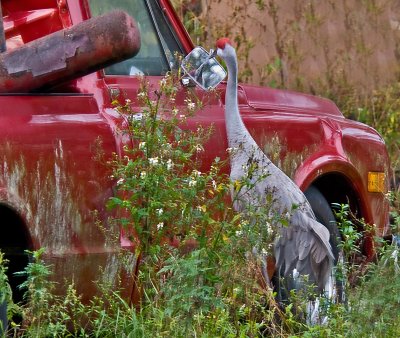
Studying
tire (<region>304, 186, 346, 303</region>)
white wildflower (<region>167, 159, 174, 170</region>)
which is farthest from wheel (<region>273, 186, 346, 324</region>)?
white wildflower (<region>167, 159, 174, 170</region>)

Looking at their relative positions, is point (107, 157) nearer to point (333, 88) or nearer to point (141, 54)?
point (141, 54)

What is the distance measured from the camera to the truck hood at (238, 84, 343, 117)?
7324 mm

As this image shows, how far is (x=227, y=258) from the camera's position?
573cm

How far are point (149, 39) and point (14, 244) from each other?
61.4 inches

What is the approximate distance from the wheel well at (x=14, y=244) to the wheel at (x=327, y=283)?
4.13 ft

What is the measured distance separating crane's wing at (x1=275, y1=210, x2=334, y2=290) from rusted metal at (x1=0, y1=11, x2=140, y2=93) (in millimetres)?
1677

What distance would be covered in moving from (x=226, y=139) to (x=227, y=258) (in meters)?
1.17

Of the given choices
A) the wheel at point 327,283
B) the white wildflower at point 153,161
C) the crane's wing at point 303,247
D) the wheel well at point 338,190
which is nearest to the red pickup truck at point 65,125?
the white wildflower at point 153,161

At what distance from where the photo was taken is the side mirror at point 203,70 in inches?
264

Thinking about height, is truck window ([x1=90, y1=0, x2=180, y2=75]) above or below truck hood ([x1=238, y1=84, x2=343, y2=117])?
above

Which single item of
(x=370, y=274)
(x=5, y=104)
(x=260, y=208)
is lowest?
(x=370, y=274)

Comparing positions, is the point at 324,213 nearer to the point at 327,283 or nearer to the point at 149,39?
the point at 327,283

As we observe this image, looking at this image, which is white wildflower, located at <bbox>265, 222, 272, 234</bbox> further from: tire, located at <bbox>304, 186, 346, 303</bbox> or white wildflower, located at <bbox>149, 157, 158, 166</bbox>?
tire, located at <bbox>304, 186, 346, 303</bbox>

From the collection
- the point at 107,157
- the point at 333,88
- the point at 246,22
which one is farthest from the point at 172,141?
the point at 333,88
